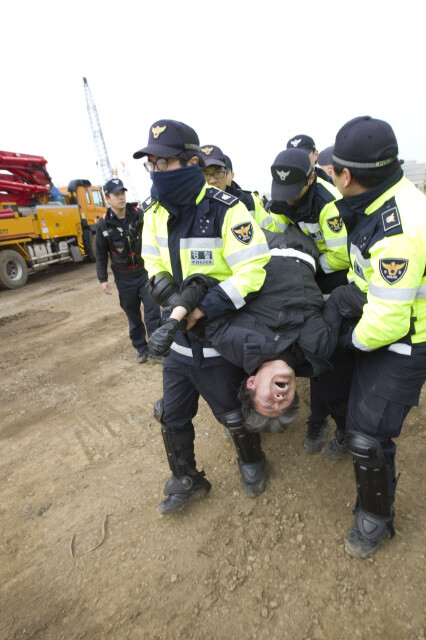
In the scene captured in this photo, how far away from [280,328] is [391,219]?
72 centimetres

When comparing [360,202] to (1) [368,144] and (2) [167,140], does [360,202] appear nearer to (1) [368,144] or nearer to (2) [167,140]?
(1) [368,144]

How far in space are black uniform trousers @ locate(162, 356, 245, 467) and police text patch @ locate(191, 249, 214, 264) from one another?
1.97ft

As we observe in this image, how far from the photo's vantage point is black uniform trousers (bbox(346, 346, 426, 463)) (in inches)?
68.1

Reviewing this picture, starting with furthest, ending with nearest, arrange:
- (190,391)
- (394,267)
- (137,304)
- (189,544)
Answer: (137,304), (190,391), (189,544), (394,267)

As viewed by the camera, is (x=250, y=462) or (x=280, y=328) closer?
(x=280, y=328)

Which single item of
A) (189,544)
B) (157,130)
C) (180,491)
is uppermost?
(157,130)

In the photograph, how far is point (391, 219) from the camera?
5.09ft

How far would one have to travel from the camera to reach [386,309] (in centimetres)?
156

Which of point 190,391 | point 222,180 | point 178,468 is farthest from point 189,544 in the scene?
point 222,180

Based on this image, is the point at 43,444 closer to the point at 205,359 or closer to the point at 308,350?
the point at 205,359

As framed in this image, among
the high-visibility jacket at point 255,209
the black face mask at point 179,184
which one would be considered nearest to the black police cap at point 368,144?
the black face mask at point 179,184

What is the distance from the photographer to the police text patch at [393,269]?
1497 mm

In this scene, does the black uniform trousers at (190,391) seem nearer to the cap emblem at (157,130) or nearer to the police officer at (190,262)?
the police officer at (190,262)

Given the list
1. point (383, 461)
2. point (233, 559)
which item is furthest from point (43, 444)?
point (383, 461)
